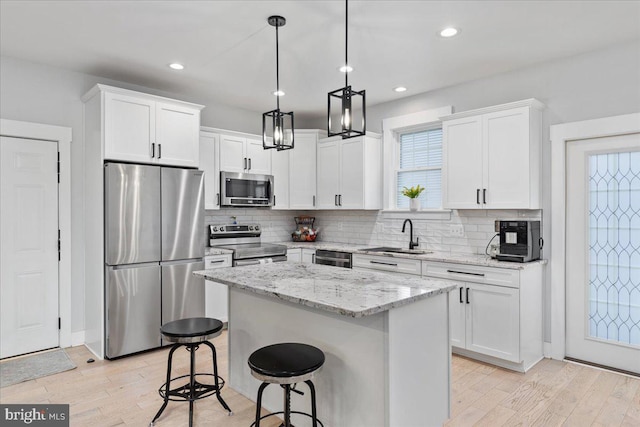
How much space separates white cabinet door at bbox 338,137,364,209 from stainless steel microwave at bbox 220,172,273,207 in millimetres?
973

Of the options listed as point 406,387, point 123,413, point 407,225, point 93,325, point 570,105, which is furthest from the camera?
point 407,225

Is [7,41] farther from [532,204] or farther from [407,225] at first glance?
[532,204]

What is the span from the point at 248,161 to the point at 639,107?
3.99 metres

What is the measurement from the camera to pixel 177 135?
4.09 m

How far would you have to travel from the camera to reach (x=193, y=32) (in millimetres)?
3107

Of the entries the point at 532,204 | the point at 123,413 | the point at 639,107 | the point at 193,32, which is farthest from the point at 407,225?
the point at 123,413

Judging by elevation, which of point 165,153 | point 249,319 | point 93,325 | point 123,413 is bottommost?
point 123,413

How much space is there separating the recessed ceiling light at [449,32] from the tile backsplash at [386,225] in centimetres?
182

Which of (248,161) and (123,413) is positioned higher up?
(248,161)

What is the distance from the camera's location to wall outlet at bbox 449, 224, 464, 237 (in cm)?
429

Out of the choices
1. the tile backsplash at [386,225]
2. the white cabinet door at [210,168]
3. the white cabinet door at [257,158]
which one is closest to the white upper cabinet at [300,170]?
the white cabinet door at [257,158]

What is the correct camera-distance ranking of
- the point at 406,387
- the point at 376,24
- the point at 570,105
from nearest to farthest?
1. the point at 406,387
2. the point at 376,24
3. the point at 570,105

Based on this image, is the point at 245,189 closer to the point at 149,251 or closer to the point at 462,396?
the point at 149,251

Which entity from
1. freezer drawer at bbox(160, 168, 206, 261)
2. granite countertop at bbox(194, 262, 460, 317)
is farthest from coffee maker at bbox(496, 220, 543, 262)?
freezer drawer at bbox(160, 168, 206, 261)
